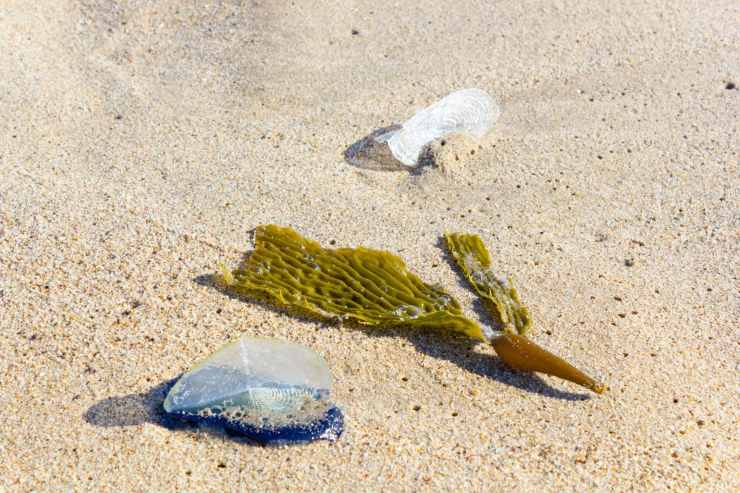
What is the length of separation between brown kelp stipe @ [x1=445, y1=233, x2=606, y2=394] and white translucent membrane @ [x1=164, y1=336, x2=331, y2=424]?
522 mm

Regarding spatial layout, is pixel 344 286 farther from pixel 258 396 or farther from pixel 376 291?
pixel 258 396

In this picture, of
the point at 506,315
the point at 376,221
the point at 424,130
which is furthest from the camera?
the point at 424,130

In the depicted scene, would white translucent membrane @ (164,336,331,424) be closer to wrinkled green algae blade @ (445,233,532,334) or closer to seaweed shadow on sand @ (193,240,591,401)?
seaweed shadow on sand @ (193,240,591,401)

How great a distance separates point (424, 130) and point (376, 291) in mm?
995

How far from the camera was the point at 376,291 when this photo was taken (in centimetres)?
253

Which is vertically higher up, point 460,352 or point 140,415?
point 460,352

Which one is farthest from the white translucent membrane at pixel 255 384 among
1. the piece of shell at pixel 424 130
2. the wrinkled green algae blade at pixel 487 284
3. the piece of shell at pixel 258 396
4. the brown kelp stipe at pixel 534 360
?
the piece of shell at pixel 424 130

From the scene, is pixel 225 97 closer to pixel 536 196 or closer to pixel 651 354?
pixel 536 196

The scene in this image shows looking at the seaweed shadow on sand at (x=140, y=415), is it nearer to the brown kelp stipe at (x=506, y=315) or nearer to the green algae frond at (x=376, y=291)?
the green algae frond at (x=376, y=291)

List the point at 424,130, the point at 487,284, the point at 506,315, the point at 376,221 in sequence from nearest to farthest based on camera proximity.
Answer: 1. the point at 506,315
2. the point at 487,284
3. the point at 376,221
4. the point at 424,130

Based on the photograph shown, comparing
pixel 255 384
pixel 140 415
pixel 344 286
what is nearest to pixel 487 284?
pixel 344 286

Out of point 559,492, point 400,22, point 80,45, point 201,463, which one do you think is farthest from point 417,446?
point 80,45

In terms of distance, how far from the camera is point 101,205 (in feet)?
9.42

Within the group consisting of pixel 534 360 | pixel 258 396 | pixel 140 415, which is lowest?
pixel 140 415
